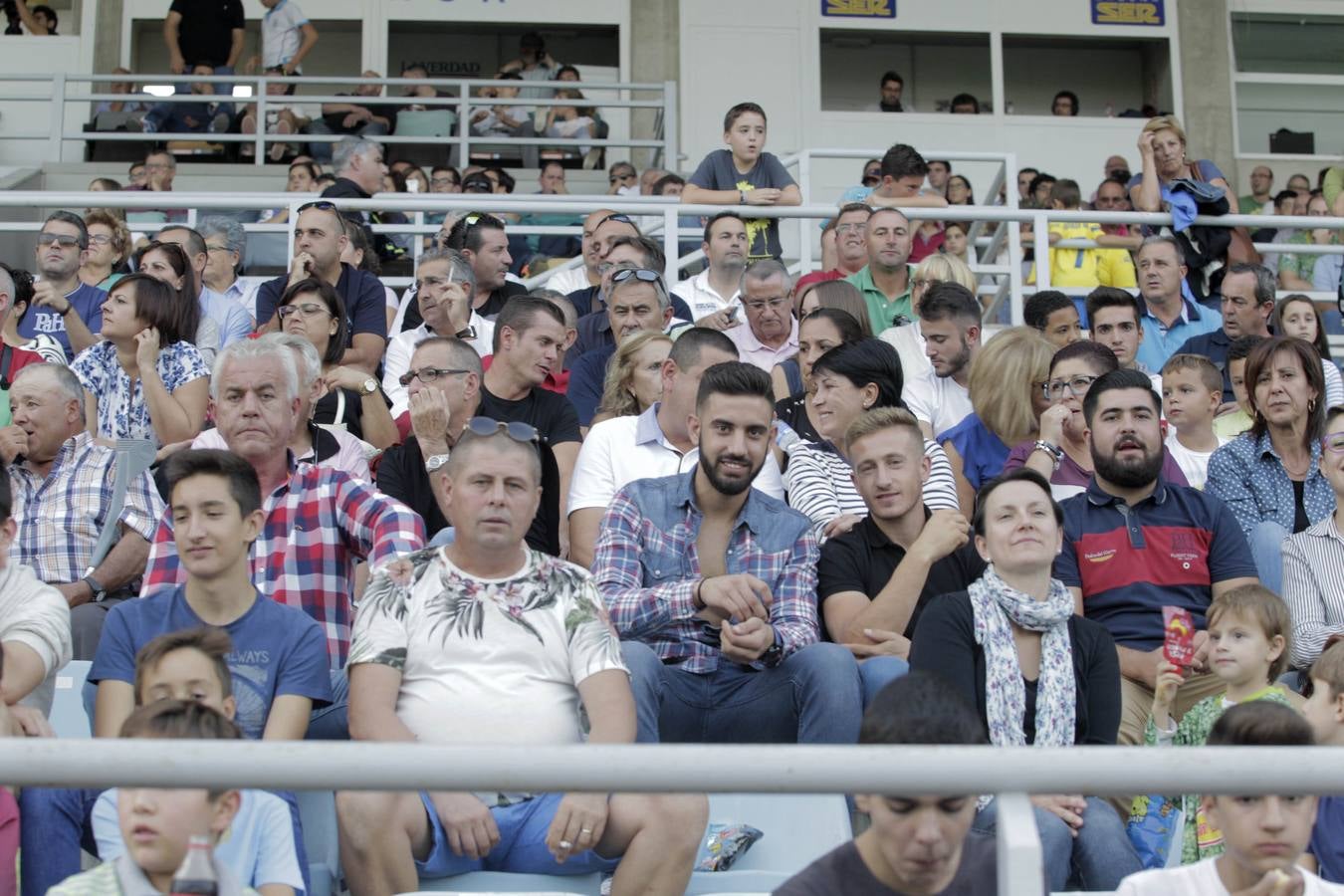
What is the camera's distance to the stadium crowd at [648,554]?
3359 millimetres

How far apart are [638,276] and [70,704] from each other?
3.32 metres

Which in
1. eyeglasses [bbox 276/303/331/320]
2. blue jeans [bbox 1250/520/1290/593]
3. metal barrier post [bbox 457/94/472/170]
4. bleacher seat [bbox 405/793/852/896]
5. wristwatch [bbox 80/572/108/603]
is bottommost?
bleacher seat [bbox 405/793/852/896]

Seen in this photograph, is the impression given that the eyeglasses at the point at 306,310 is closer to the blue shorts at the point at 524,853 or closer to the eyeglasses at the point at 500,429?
the eyeglasses at the point at 500,429

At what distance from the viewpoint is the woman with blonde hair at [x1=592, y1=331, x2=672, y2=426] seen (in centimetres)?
604

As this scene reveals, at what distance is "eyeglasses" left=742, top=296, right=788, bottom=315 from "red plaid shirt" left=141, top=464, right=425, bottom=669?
3068mm

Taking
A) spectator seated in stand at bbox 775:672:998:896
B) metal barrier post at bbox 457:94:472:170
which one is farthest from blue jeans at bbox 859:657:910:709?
metal barrier post at bbox 457:94:472:170

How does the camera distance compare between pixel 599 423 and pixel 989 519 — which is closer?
pixel 989 519

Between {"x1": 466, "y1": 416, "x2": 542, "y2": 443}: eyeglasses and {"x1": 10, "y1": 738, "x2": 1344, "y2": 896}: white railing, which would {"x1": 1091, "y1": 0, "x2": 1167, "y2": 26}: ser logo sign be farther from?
{"x1": 10, "y1": 738, "x2": 1344, "y2": 896}: white railing

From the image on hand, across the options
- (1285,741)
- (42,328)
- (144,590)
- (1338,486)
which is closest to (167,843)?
(144,590)

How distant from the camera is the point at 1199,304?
848 centimetres

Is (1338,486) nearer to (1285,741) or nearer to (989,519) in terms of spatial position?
(989,519)

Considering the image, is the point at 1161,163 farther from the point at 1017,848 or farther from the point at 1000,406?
the point at 1017,848

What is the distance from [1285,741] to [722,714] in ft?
5.13

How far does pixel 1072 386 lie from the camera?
593cm
